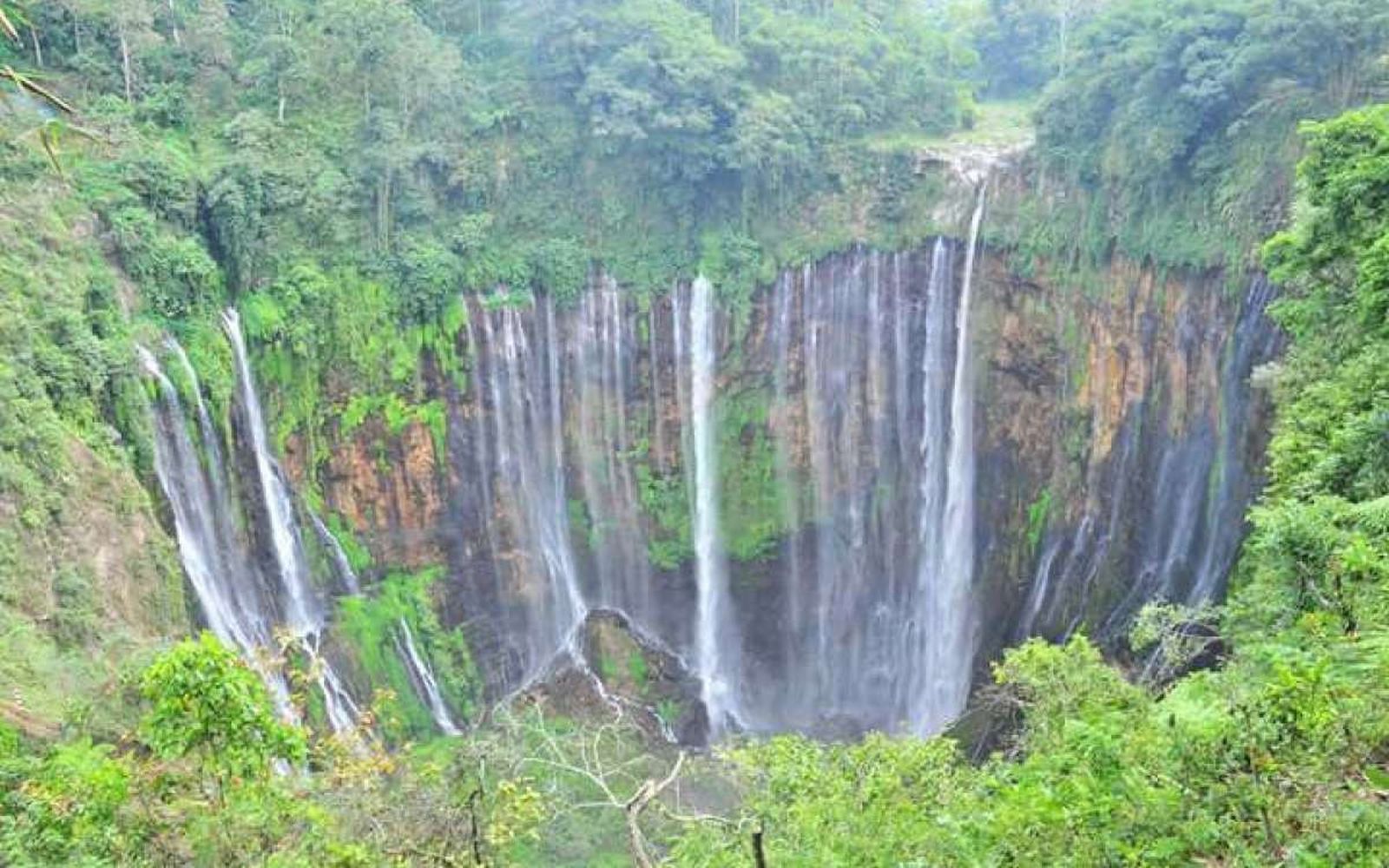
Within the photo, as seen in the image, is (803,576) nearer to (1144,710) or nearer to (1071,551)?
(1071,551)

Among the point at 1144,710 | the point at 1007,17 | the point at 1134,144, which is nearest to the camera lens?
the point at 1144,710

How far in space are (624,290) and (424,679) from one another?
847 cm

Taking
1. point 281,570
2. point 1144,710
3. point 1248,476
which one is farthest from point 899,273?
point 1144,710

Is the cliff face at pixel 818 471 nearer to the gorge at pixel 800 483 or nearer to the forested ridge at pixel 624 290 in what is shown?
the gorge at pixel 800 483

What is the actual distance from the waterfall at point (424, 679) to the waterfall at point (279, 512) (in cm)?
156

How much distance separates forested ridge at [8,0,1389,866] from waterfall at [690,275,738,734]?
0.84m

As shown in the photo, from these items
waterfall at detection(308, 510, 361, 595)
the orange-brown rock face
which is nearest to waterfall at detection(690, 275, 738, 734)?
the orange-brown rock face

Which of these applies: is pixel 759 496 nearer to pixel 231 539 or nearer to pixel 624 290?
pixel 624 290

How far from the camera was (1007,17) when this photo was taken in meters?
29.2

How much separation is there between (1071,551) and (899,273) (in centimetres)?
640

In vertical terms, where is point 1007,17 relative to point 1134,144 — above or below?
above

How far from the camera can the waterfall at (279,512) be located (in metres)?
17.3

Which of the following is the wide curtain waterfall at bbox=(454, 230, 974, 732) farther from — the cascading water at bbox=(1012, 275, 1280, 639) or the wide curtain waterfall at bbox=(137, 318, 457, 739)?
the wide curtain waterfall at bbox=(137, 318, 457, 739)

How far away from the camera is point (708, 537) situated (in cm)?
2252
